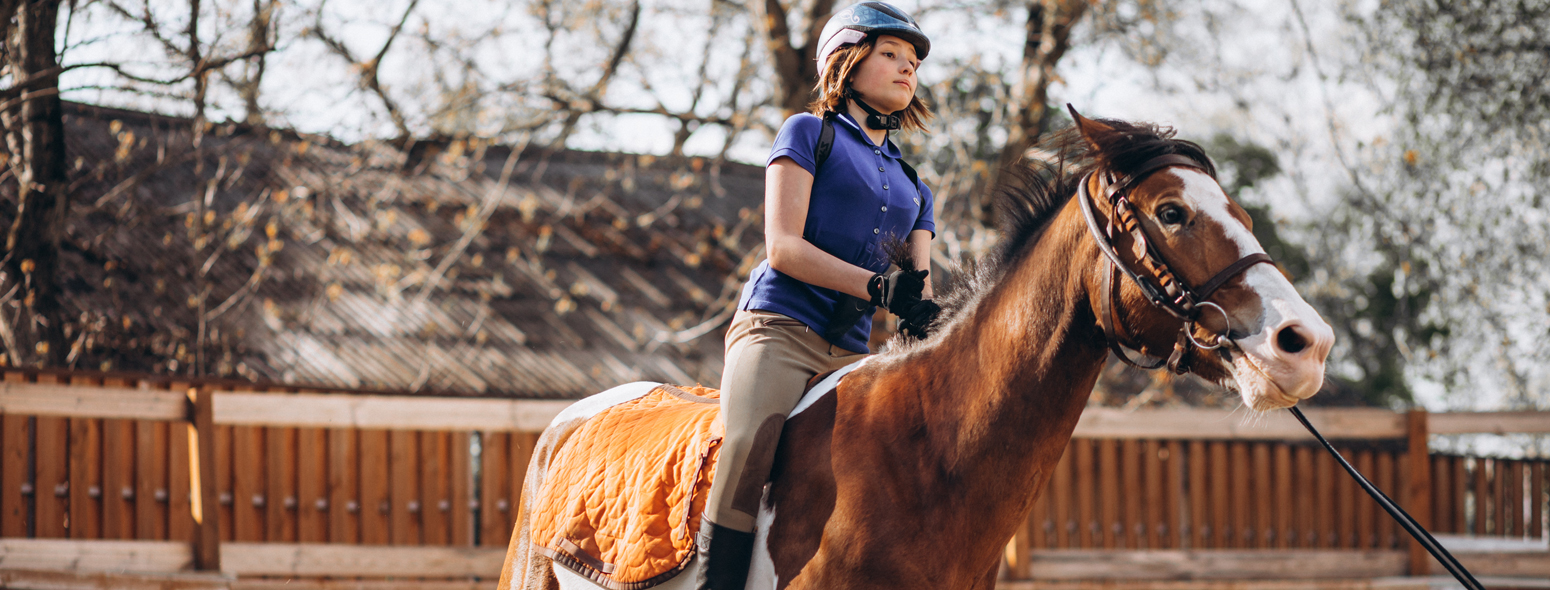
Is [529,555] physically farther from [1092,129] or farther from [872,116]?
[1092,129]

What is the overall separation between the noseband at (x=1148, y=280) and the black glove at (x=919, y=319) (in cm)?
39

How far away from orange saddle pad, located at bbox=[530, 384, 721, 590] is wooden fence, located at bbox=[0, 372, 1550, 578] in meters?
3.32

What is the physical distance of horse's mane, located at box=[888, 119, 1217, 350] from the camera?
202 cm

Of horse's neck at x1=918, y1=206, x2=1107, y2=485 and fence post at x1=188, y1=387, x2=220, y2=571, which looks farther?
fence post at x1=188, y1=387, x2=220, y2=571

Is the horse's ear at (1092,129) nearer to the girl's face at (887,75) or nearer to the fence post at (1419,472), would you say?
the girl's face at (887,75)

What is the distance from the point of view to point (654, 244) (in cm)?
1246

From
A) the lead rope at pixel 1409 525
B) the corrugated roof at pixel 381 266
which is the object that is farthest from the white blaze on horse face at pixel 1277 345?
the corrugated roof at pixel 381 266

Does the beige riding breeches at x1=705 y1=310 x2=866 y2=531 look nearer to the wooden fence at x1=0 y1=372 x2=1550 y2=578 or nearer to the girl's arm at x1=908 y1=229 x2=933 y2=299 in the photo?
the girl's arm at x1=908 y1=229 x2=933 y2=299

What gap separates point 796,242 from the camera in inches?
85.9

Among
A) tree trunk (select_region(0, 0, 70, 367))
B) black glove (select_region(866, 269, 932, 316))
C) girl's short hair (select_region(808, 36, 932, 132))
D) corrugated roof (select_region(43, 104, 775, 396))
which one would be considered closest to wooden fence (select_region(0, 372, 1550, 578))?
tree trunk (select_region(0, 0, 70, 367))

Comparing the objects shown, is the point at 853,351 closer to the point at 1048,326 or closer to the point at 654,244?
the point at 1048,326

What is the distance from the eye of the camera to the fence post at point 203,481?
5438 mm

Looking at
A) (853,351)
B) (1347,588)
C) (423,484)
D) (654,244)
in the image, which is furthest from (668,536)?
(654,244)

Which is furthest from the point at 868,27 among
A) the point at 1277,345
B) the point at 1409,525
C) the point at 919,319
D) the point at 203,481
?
the point at 203,481
